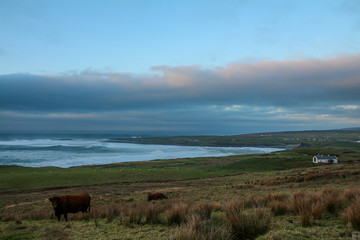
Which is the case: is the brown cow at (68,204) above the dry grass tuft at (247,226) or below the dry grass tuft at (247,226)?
below

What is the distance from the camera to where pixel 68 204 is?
31.0ft

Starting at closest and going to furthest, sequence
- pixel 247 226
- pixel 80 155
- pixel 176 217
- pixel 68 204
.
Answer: pixel 247 226 → pixel 176 217 → pixel 68 204 → pixel 80 155

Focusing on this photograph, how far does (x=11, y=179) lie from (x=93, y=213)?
33.7 meters

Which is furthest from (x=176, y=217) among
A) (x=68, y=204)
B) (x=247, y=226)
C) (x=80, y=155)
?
(x=80, y=155)

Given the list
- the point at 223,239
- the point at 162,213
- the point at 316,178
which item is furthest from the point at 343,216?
the point at 316,178

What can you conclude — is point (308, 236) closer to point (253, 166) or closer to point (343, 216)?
point (343, 216)

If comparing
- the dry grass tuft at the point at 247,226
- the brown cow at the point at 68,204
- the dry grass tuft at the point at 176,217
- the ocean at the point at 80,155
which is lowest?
the ocean at the point at 80,155

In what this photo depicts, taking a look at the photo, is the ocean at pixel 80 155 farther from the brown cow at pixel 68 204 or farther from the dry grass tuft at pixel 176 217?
the dry grass tuft at pixel 176 217

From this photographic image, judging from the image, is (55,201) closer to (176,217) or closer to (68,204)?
(68,204)

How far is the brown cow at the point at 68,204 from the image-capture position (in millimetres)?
9016

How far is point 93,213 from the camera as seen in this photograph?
923 centimetres

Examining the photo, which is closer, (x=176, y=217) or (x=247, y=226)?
(x=247, y=226)

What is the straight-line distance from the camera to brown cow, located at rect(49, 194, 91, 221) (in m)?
9.02

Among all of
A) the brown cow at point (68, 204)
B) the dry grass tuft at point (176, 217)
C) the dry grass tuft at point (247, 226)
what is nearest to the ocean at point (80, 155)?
the brown cow at point (68, 204)
